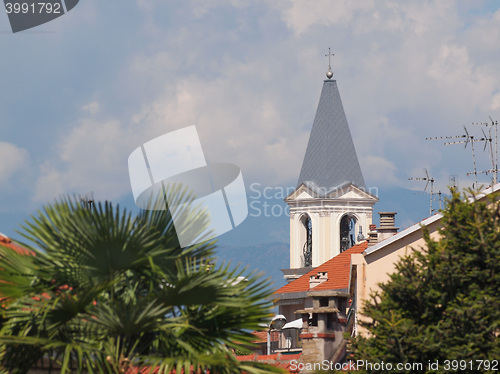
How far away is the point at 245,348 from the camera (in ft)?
45.5

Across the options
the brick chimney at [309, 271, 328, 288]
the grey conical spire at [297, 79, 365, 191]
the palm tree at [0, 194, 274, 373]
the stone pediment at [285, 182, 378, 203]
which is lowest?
the palm tree at [0, 194, 274, 373]

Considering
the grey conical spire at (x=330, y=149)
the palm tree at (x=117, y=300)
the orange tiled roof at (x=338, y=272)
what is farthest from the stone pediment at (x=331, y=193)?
the palm tree at (x=117, y=300)

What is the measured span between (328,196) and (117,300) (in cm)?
8968

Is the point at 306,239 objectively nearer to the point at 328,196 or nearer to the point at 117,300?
the point at 328,196

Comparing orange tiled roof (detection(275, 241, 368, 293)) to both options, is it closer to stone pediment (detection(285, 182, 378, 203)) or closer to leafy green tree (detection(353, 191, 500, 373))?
leafy green tree (detection(353, 191, 500, 373))

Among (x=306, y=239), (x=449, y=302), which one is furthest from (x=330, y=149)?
(x=449, y=302)

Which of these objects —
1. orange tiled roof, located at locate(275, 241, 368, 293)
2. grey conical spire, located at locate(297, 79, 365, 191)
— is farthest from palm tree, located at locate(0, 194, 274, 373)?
grey conical spire, located at locate(297, 79, 365, 191)

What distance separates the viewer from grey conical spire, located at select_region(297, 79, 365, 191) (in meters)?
106

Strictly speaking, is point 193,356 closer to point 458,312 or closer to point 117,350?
point 117,350

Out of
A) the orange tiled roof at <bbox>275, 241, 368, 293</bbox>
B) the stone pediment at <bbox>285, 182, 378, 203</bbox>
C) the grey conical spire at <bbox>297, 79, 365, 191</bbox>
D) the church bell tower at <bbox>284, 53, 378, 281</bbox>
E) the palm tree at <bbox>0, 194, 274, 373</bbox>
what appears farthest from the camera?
the grey conical spire at <bbox>297, 79, 365, 191</bbox>

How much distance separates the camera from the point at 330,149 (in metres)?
107

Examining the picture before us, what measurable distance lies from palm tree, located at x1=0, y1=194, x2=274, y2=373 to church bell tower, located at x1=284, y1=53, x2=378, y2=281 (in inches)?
3263

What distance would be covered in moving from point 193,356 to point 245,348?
0.96m

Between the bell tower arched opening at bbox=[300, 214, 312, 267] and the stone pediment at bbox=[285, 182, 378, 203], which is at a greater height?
the stone pediment at bbox=[285, 182, 378, 203]
